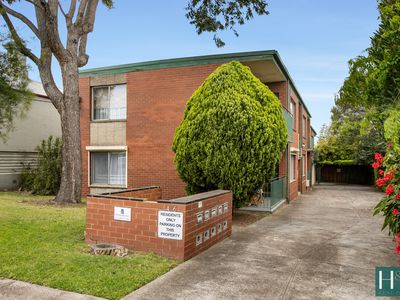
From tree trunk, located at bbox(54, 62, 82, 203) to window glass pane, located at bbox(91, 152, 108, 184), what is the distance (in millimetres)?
2085

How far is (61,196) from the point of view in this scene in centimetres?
1328

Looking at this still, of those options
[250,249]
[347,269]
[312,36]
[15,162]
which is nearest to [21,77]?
[15,162]

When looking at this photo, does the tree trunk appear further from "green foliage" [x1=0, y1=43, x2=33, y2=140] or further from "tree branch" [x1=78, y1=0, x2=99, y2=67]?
"green foliage" [x1=0, y1=43, x2=33, y2=140]

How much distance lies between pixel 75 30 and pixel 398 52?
43.2 feet

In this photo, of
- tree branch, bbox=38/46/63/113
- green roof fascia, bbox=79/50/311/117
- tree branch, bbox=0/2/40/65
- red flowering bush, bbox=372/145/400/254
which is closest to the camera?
red flowering bush, bbox=372/145/400/254

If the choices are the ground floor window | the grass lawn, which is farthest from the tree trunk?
the ground floor window

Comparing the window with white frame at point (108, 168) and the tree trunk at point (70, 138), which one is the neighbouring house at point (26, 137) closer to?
the window with white frame at point (108, 168)

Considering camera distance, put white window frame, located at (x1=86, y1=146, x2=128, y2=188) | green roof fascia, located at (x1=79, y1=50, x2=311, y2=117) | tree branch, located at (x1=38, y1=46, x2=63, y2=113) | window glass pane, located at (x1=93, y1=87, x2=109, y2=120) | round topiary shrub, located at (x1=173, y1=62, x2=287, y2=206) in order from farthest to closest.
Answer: window glass pane, located at (x1=93, y1=87, x2=109, y2=120) < white window frame, located at (x1=86, y1=146, x2=128, y2=188) < tree branch, located at (x1=38, y1=46, x2=63, y2=113) < green roof fascia, located at (x1=79, y1=50, x2=311, y2=117) < round topiary shrub, located at (x1=173, y1=62, x2=287, y2=206)

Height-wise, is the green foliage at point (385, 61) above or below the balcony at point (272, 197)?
above

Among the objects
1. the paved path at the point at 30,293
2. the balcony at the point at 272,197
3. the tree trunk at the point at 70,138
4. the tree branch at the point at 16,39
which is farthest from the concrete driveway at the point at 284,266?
the tree branch at the point at 16,39

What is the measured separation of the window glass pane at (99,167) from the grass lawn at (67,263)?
691 centimetres

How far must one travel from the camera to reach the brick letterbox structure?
6.39 metres

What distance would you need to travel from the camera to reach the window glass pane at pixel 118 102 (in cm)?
1534

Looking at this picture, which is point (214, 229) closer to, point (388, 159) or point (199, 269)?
point (199, 269)
